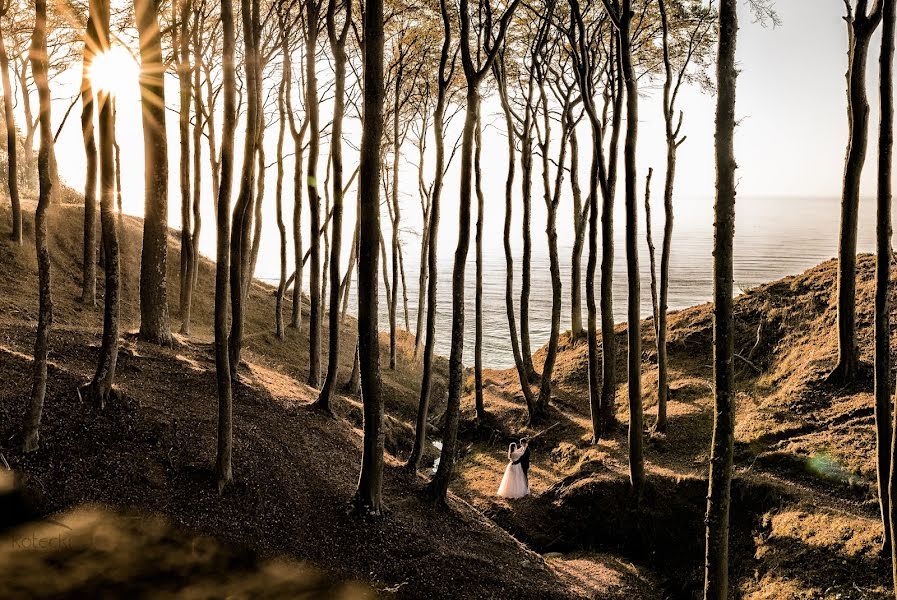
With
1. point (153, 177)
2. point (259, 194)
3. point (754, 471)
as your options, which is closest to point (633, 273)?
point (754, 471)

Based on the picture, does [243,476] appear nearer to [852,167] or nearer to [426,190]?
[852,167]

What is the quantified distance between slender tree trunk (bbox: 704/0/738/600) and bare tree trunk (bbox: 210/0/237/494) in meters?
5.60

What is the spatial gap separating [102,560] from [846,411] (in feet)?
38.6

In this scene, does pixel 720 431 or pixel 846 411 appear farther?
pixel 846 411

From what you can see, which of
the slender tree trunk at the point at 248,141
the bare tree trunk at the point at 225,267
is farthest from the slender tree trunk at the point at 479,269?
the bare tree trunk at the point at 225,267

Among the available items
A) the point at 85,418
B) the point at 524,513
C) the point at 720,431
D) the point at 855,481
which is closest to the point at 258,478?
the point at 85,418

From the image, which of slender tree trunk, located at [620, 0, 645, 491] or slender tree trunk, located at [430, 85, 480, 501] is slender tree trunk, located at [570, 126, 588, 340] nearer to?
slender tree trunk, located at [620, 0, 645, 491]

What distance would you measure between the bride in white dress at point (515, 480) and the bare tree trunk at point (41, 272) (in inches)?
306

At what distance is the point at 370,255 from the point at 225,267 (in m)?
1.91

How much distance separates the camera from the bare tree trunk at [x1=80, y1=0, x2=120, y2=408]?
26.2 feet

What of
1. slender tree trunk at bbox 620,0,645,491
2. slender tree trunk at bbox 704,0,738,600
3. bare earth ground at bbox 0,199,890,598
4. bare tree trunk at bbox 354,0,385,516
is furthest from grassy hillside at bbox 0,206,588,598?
slender tree trunk at bbox 704,0,738,600

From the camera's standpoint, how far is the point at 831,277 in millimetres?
16031

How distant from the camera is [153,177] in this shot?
1198 centimetres

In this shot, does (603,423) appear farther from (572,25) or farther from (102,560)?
(102,560)
